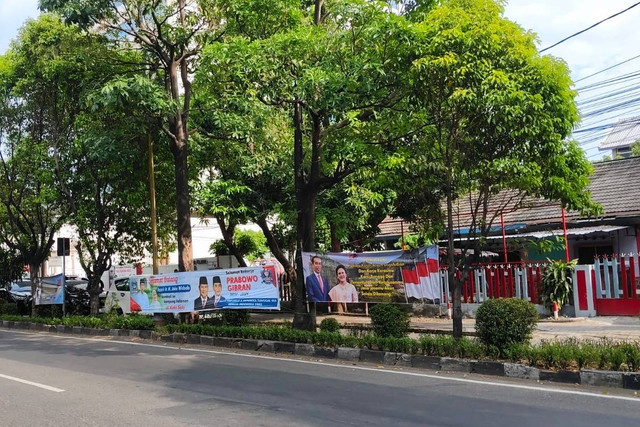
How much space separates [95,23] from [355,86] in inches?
295

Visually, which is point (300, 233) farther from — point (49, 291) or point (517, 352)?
point (49, 291)

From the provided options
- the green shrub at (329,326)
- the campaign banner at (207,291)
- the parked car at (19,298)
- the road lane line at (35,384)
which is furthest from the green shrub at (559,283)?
the parked car at (19,298)

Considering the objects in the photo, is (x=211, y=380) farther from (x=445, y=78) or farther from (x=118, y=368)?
(x=445, y=78)

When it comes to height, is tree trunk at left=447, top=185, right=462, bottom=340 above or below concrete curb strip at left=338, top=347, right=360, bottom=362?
above

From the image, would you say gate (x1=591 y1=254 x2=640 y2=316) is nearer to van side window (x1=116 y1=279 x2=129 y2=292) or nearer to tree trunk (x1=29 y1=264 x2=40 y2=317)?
van side window (x1=116 y1=279 x2=129 y2=292)

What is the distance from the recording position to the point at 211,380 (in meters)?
8.59

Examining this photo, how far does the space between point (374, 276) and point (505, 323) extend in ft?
11.9

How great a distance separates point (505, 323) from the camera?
29.0 feet

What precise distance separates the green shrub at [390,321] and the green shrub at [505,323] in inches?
73.9

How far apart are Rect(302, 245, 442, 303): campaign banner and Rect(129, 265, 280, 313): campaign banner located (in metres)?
0.96

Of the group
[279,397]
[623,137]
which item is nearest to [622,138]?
[623,137]

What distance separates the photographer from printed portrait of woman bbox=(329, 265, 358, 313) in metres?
12.3

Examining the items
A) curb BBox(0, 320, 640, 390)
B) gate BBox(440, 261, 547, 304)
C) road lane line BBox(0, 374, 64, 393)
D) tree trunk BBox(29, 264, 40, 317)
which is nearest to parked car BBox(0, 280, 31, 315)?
tree trunk BBox(29, 264, 40, 317)

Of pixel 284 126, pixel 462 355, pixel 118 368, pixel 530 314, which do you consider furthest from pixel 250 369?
pixel 284 126
